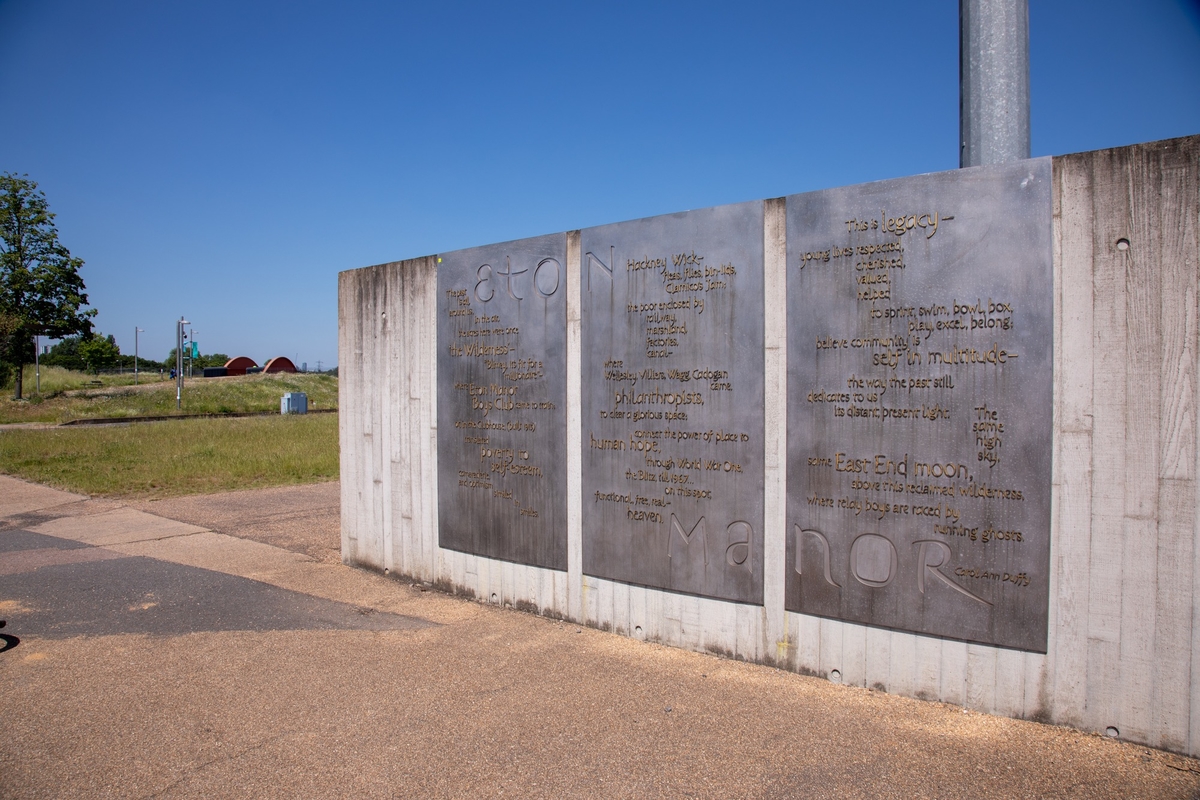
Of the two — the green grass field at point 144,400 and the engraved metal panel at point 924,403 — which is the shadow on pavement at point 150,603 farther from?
the green grass field at point 144,400

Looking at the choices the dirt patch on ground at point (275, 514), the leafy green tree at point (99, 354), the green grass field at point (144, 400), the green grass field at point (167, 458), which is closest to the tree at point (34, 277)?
the green grass field at point (144, 400)

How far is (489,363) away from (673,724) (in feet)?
10.6

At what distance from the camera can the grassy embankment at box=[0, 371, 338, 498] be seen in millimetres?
13398

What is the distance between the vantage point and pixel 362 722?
379 centimetres

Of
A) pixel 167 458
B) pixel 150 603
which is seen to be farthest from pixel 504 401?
pixel 167 458

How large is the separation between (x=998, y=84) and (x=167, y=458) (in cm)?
1718

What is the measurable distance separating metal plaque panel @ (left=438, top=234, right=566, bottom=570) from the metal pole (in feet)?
9.31

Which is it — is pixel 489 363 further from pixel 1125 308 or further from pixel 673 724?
pixel 1125 308

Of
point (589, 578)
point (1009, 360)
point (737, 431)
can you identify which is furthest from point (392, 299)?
point (1009, 360)

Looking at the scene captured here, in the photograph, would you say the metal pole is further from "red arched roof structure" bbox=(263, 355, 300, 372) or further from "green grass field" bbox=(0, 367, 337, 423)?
"red arched roof structure" bbox=(263, 355, 300, 372)

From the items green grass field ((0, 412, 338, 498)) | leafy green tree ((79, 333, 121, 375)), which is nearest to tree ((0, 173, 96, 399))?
green grass field ((0, 412, 338, 498))

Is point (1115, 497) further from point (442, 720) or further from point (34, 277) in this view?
point (34, 277)

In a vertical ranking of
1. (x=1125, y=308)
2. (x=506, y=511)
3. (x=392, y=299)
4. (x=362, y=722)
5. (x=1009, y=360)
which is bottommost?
(x=362, y=722)

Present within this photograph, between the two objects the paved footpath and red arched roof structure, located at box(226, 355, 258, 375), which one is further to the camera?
red arched roof structure, located at box(226, 355, 258, 375)
